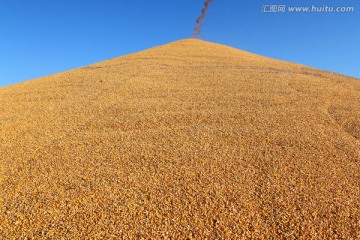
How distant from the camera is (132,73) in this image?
A: 230 inches

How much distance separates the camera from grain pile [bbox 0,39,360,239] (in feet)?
6.20

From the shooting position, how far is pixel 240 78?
5.50 meters

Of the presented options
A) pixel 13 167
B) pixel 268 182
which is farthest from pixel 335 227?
pixel 13 167

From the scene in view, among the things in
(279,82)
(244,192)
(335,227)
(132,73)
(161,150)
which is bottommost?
(335,227)

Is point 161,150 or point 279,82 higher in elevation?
point 279,82

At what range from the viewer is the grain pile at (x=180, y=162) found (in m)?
1.89

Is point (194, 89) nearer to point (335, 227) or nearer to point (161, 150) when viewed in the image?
point (161, 150)

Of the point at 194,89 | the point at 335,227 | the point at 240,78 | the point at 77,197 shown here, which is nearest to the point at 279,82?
the point at 240,78

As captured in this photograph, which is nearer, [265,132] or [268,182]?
[268,182]

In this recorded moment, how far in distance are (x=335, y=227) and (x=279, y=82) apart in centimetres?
380

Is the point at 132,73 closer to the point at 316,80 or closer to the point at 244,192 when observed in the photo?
the point at 316,80

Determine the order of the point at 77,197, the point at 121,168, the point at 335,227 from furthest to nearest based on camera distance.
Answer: the point at 121,168, the point at 77,197, the point at 335,227

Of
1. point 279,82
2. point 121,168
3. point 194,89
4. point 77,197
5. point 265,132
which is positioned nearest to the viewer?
point 77,197

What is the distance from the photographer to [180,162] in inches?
102
